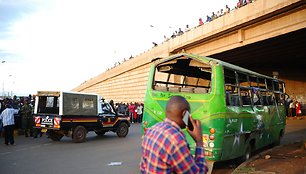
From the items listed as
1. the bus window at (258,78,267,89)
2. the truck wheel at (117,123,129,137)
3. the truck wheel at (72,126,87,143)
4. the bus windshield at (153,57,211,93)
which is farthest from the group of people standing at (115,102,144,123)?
the bus window at (258,78,267,89)

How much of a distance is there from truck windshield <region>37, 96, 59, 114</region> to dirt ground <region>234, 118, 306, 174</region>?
9280 mm

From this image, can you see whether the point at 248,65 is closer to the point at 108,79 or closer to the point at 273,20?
the point at 273,20

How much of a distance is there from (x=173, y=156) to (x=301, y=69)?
115 ft

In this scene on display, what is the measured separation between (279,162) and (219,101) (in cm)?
286

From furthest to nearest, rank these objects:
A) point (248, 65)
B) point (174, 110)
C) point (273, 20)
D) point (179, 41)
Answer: point (248, 65) < point (179, 41) < point (273, 20) < point (174, 110)

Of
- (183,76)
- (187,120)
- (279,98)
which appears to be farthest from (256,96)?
(187,120)

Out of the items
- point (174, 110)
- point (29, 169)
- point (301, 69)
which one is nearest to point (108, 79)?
point (301, 69)

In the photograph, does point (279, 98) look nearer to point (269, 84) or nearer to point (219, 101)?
point (269, 84)

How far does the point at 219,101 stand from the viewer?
24.2 feet

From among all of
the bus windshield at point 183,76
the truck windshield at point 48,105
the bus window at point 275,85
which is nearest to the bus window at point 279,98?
the bus window at point 275,85

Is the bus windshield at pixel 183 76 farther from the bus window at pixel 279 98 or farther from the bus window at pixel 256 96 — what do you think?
the bus window at pixel 279 98

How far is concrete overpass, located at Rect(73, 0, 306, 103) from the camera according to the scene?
16625mm

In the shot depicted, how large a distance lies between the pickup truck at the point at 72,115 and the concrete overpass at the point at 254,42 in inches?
378

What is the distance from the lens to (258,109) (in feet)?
31.4
